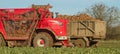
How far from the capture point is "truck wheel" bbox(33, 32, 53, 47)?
1998 cm

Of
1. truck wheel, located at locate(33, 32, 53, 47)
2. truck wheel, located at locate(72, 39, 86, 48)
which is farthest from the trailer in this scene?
truck wheel, located at locate(33, 32, 53, 47)

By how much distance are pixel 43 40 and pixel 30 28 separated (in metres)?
0.90

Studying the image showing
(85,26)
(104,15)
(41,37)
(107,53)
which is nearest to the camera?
(107,53)

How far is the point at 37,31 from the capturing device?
20.4 metres

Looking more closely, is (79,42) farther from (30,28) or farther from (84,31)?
(30,28)

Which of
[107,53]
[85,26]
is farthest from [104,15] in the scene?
[107,53]

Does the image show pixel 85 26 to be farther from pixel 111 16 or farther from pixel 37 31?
pixel 111 16

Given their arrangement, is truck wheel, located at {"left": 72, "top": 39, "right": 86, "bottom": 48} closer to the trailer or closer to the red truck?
the trailer

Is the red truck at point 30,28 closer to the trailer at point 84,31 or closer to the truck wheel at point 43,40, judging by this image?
the truck wheel at point 43,40

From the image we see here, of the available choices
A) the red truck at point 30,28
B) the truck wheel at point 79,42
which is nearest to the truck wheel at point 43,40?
the red truck at point 30,28

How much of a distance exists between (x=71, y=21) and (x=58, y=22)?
254cm

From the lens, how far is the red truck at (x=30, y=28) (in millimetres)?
20078

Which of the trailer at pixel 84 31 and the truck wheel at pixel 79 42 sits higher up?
the trailer at pixel 84 31

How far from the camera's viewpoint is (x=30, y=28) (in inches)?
796
